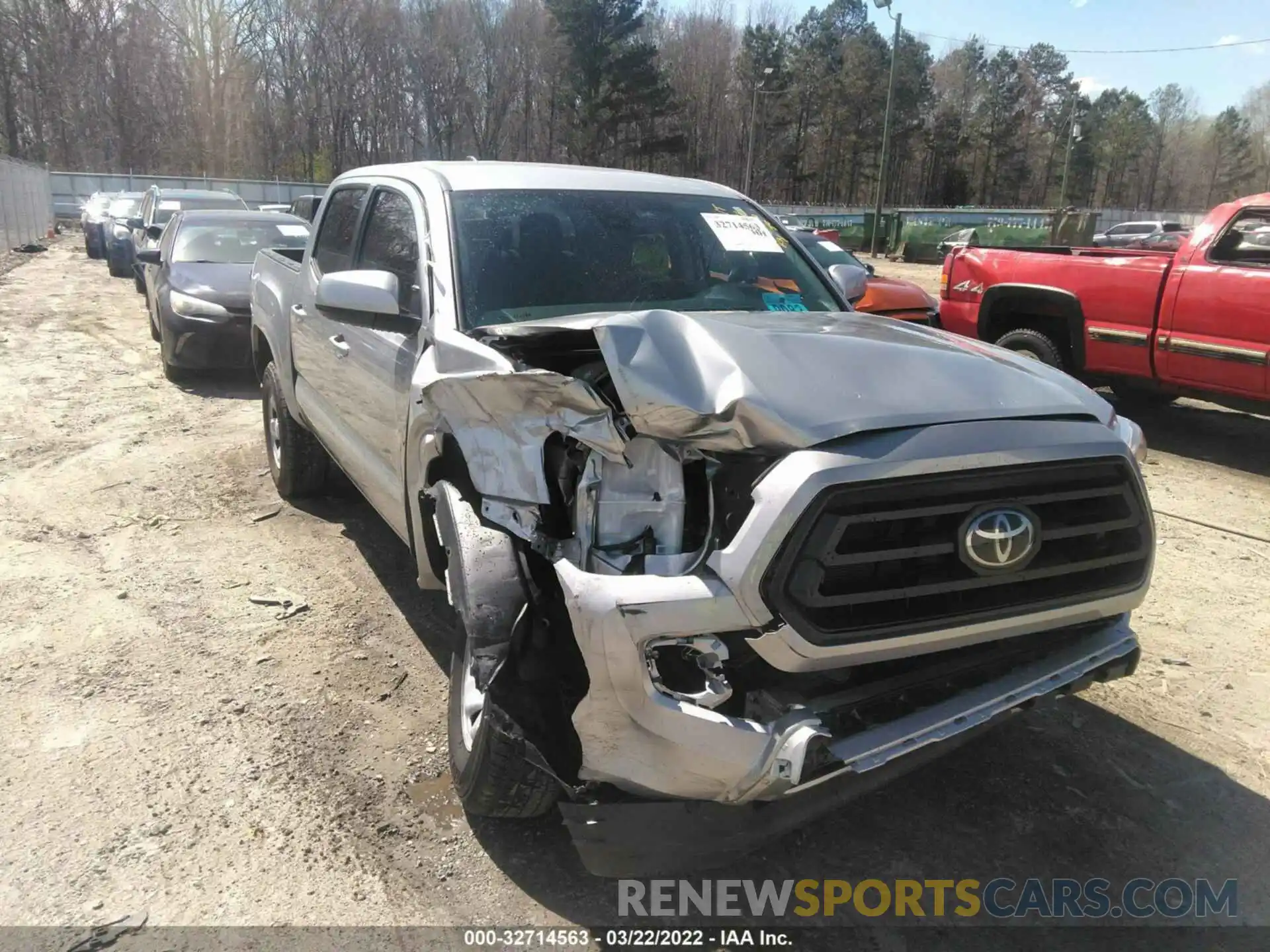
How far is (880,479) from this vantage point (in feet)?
7.18

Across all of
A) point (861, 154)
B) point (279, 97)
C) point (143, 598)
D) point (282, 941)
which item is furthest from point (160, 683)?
point (861, 154)

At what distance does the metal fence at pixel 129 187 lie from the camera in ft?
131

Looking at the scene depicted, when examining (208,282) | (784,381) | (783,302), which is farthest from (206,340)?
(784,381)

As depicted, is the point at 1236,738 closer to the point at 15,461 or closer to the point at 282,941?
the point at 282,941

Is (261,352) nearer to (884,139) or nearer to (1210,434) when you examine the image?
(1210,434)

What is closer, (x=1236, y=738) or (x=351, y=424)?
(x=1236, y=738)

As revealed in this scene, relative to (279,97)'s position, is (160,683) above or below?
below

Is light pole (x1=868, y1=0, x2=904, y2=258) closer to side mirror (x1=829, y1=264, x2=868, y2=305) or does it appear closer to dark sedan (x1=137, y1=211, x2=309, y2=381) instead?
dark sedan (x1=137, y1=211, x2=309, y2=381)

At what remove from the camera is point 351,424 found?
4.19 meters

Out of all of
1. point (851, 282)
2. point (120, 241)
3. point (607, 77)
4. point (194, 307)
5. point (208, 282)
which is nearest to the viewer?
point (851, 282)

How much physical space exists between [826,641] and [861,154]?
7755 cm

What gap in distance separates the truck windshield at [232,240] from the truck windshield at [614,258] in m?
7.04

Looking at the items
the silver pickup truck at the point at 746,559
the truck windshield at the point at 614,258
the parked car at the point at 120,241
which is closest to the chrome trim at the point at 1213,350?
the truck windshield at the point at 614,258
